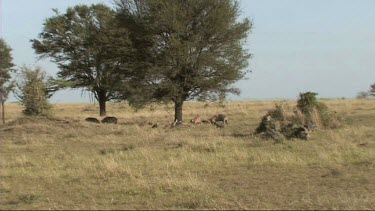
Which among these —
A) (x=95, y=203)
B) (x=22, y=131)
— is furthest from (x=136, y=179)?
(x=22, y=131)

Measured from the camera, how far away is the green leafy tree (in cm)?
3017

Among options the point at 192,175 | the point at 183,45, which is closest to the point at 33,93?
the point at 183,45

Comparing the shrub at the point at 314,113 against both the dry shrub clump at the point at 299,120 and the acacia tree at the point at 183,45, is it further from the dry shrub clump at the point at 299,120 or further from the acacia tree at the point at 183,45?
the acacia tree at the point at 183,45

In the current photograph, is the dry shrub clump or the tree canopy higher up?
the tree canopy

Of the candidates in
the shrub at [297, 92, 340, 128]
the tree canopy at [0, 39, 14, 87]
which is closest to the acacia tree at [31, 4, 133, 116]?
the tree canopy at [0, 39, 14, 87]

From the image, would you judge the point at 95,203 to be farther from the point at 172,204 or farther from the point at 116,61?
the point at 116,61

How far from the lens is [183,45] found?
83.7 ft

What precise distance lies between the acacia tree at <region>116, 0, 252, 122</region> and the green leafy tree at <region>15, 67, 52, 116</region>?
7.02m

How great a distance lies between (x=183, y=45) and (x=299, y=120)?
7.56 metres

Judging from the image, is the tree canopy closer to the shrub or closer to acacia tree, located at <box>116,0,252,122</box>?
acacia tree, located at <box>116,0,252,122</box>

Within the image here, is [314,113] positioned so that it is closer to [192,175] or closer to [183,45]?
[183,45]

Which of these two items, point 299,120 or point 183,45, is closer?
point 299,120

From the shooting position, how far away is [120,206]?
24.9 feet

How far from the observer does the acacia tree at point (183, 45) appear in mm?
25891
